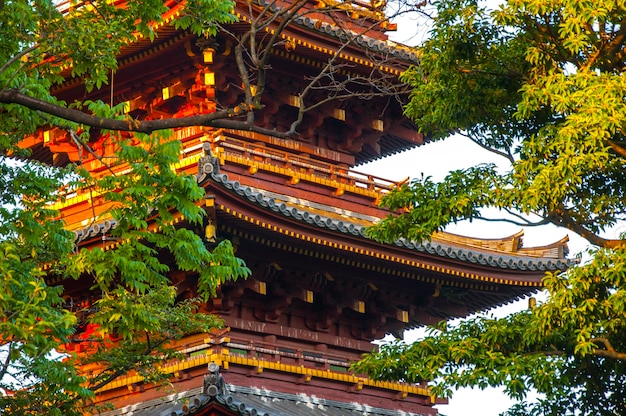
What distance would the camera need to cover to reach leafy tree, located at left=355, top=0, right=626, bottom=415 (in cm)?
1491

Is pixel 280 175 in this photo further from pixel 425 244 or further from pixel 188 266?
pixel 188 266

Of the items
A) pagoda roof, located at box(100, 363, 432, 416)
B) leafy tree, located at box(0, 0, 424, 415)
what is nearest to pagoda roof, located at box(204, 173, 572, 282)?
pagoda roof, located at box(100, 363, 432, 416)

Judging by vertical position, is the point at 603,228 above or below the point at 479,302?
below

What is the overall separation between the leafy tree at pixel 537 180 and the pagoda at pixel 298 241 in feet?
13.7

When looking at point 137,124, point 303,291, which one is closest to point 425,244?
point 303,291

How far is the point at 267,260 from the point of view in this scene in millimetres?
21609

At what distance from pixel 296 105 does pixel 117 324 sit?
8.45m

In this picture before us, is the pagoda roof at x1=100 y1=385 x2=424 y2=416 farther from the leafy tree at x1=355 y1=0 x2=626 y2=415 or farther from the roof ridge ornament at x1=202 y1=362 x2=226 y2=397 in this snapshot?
the leafy tree at x1=355 y1=0 x2=626 y2=415

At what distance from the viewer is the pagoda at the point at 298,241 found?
20.9 m

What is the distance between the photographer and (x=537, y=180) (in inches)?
599

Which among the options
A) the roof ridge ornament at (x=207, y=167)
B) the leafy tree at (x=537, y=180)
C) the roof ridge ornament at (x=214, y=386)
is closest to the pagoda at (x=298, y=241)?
the roof ridge ornament at (x=207, y=167)

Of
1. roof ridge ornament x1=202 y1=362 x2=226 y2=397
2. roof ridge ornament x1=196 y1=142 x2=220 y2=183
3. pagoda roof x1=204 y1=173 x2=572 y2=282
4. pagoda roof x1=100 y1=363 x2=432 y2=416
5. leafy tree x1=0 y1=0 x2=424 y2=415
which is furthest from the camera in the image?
pagoda roof x1=204 y1=173 x2=572 y2=282

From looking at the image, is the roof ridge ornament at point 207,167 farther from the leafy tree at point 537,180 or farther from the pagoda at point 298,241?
the leafy tree at point 537,180

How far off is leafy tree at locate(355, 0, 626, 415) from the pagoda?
4179 mm
